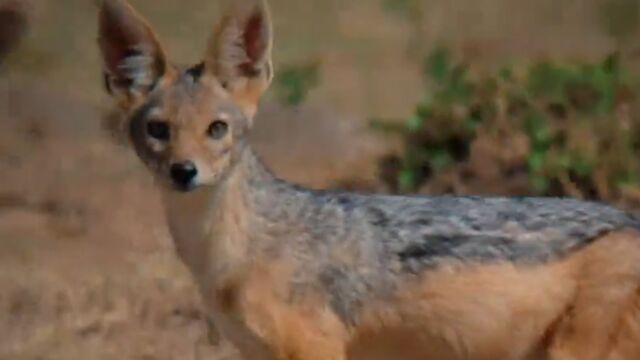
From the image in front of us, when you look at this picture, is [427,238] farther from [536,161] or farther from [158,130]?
[536,161]

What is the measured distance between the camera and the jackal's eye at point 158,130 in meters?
4.26

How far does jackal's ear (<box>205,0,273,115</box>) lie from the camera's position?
170 inches

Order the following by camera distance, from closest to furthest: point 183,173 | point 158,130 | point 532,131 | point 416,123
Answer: point 183,173
point 158,130
point 532,131
point 416,123

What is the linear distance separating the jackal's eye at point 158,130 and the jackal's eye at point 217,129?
118mm

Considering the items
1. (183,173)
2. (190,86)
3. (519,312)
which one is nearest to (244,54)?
(190,86)

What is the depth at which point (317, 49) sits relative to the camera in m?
8.60

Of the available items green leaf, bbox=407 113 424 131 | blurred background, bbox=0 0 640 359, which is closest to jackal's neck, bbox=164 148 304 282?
blurred background, bbox=0 0 640 359

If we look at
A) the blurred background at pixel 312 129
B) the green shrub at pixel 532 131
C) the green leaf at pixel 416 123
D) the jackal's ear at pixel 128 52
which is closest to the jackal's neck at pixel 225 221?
the jackal's ear at pixel 128 52

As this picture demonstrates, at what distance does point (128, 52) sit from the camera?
4398 mm

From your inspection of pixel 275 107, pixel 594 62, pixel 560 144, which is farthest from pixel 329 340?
pixel 594 62

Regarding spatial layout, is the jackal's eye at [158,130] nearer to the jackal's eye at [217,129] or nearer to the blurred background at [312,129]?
the jackal's eye at [217,129]

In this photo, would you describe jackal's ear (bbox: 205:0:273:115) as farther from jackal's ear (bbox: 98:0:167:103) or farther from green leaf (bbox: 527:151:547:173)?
green leaf (bbox: 527:151:547:173)

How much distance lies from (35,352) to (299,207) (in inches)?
72.7

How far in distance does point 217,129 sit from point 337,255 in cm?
52
